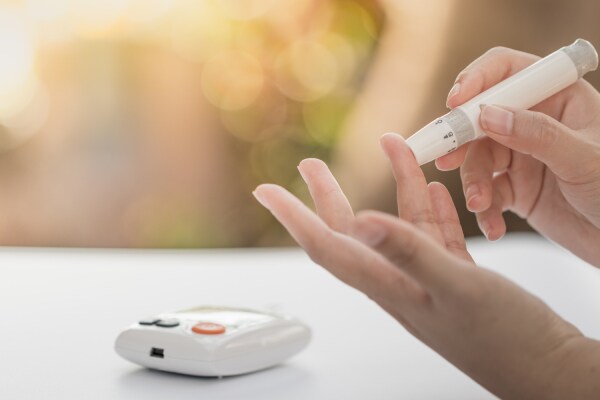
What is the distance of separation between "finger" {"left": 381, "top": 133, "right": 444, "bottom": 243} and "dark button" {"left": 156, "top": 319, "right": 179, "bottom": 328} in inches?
9.0

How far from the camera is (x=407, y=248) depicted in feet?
1.49

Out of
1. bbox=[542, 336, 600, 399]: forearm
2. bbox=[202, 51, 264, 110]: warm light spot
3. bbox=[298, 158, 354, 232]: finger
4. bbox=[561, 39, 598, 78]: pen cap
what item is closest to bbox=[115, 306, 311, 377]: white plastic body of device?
bbox=[298, 158, 354, 232]: finger

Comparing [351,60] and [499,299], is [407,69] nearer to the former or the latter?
[351,60]

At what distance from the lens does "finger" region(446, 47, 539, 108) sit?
0.91 meters

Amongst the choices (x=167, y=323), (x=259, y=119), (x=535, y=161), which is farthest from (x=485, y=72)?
(x=259, y=119)

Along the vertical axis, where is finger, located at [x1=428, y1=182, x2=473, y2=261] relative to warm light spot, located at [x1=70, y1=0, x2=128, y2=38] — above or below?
below

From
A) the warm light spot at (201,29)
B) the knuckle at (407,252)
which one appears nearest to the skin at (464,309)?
Answer: the knuckle at (407,252)

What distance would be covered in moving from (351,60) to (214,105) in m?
0.45

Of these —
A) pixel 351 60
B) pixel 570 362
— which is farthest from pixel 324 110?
pixel 570 362

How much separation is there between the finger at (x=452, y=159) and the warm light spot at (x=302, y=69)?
5.41ft

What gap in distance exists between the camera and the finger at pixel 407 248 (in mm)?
442

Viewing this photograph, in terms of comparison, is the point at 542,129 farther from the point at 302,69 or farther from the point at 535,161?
the point at 302,69

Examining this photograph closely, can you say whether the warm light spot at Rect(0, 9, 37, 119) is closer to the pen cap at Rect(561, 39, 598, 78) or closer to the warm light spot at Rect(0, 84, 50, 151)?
the warm light spot at Rect(0, 84, 50, 151)

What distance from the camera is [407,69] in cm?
251
